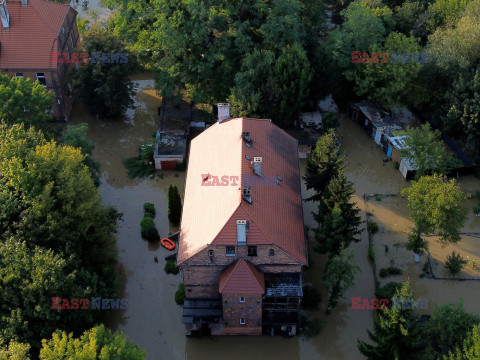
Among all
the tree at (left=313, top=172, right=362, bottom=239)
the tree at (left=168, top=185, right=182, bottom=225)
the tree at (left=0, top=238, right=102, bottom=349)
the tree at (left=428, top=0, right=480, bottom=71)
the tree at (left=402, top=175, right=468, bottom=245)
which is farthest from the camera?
the tree at (left=428, top=0, right=480, bottom=71)

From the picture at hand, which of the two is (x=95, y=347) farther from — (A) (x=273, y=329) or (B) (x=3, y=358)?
(A) (x=273, y=329)

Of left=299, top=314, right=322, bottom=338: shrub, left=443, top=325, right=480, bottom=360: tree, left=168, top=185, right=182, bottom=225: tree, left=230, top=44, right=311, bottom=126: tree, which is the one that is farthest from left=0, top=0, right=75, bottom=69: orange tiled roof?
left=443, top=325, right=480, bottom=360: tree

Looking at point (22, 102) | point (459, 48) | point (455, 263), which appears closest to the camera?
point (455, 263)

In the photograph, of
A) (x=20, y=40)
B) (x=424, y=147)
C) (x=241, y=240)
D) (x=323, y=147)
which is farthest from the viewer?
(x=20, y=40)

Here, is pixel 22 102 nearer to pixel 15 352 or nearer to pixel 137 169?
pixel 137 169

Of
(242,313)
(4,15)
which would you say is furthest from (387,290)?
(4,15)

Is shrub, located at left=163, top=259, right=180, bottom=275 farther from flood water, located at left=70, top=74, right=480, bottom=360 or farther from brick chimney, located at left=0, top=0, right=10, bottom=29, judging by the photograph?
brick chimney, located at left=0, top=0, right=10, bottom=29

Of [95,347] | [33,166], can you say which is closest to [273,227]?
[95,347]
